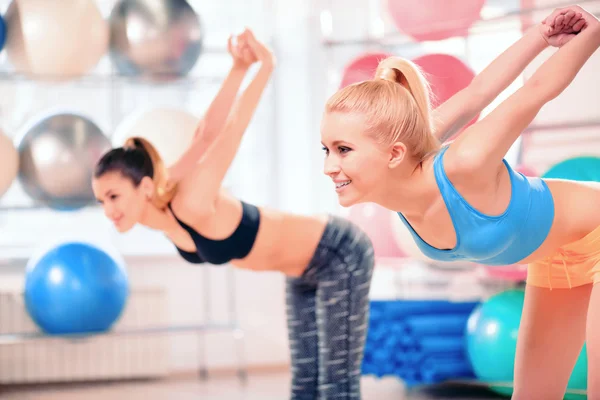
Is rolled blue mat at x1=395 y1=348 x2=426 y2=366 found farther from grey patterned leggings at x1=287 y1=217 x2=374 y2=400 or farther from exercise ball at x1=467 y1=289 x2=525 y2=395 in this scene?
grey patterned leggings at x1=287 y1=217 x2=374 y2=400

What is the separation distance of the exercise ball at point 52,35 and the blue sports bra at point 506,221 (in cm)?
258

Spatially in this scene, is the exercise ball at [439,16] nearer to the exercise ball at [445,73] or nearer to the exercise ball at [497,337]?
the exercise ball at [445,73]

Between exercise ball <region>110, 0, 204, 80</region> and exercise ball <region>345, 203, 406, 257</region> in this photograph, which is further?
exercise ball <region>345, 203, 406, 257</region>

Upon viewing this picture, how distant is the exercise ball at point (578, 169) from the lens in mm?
3047

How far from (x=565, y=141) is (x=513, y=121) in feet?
7.95

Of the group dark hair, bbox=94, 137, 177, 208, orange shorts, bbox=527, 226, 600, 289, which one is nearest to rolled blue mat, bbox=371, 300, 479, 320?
dark hair, bbox=94, 137, 177, 208

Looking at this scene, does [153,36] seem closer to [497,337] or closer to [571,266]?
[497,337]

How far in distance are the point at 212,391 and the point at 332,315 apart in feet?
6.34

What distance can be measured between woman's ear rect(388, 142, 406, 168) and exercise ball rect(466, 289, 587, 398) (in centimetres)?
194

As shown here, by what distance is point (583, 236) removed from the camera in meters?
1.94

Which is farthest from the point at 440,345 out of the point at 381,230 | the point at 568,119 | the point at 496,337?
the point at 568,119

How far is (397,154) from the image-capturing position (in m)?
1.85

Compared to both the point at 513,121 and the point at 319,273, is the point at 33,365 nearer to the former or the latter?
the point at 319,273

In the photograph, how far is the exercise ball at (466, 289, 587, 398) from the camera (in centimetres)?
357
